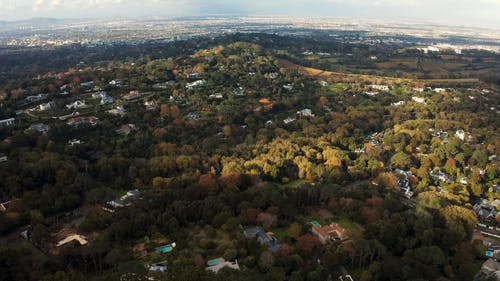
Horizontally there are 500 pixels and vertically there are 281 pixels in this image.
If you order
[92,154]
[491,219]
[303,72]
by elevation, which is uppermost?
[303,72]

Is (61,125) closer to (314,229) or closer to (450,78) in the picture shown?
(314,229)

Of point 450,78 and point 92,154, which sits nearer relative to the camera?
point 92,154

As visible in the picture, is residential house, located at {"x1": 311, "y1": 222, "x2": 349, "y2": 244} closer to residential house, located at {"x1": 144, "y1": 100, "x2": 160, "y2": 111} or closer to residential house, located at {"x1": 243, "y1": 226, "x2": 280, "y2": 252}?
residential house, located at {"x1": 243, "y1": 226, "x2": 280, "y2": 252}

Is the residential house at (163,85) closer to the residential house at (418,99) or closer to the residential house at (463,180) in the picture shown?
the residential house at (418,99)

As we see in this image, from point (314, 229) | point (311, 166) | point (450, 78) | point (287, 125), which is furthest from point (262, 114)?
point (450, 78)

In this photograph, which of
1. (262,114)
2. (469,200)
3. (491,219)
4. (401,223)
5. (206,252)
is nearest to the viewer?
(206,252)
